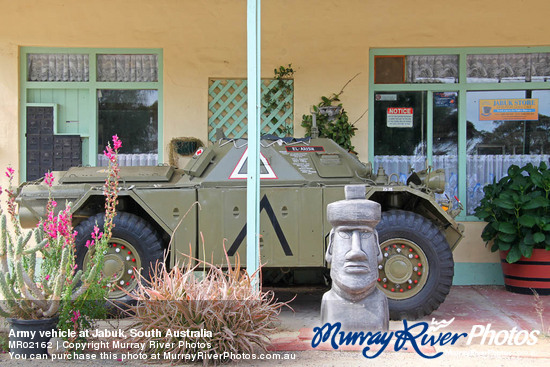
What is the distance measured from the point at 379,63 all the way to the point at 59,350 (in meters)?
5.62

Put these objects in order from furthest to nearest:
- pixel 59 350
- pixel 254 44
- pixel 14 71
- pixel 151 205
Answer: pixel 14 71 < pixel 151 205 < pixel 254 44 < pixel 59 350

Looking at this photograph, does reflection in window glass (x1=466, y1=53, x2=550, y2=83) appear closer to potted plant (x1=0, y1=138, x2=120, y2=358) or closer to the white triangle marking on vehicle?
the white triangle marking on vehicle

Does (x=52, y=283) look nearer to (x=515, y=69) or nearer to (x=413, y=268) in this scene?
(x=413, y=268)

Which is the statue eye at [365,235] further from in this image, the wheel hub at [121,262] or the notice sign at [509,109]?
the notice sign at [509,109]

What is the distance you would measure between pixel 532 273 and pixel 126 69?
19.2 feet

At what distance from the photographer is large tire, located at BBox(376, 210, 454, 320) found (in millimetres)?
5863

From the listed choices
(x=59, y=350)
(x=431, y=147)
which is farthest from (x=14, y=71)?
(x=431, y=147)

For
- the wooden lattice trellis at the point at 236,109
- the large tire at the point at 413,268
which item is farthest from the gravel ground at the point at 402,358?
the wooden lattice trellis at the point at 236,109

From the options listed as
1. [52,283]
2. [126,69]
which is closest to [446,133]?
[126,69]

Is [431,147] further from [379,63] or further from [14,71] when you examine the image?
[14,71]

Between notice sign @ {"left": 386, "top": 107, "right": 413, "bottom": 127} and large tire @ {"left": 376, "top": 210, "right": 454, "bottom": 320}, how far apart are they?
8.77ft

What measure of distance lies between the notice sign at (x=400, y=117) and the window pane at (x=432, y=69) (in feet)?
1.34

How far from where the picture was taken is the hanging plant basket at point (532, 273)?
736cm

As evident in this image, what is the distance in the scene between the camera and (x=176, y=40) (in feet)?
27.1
